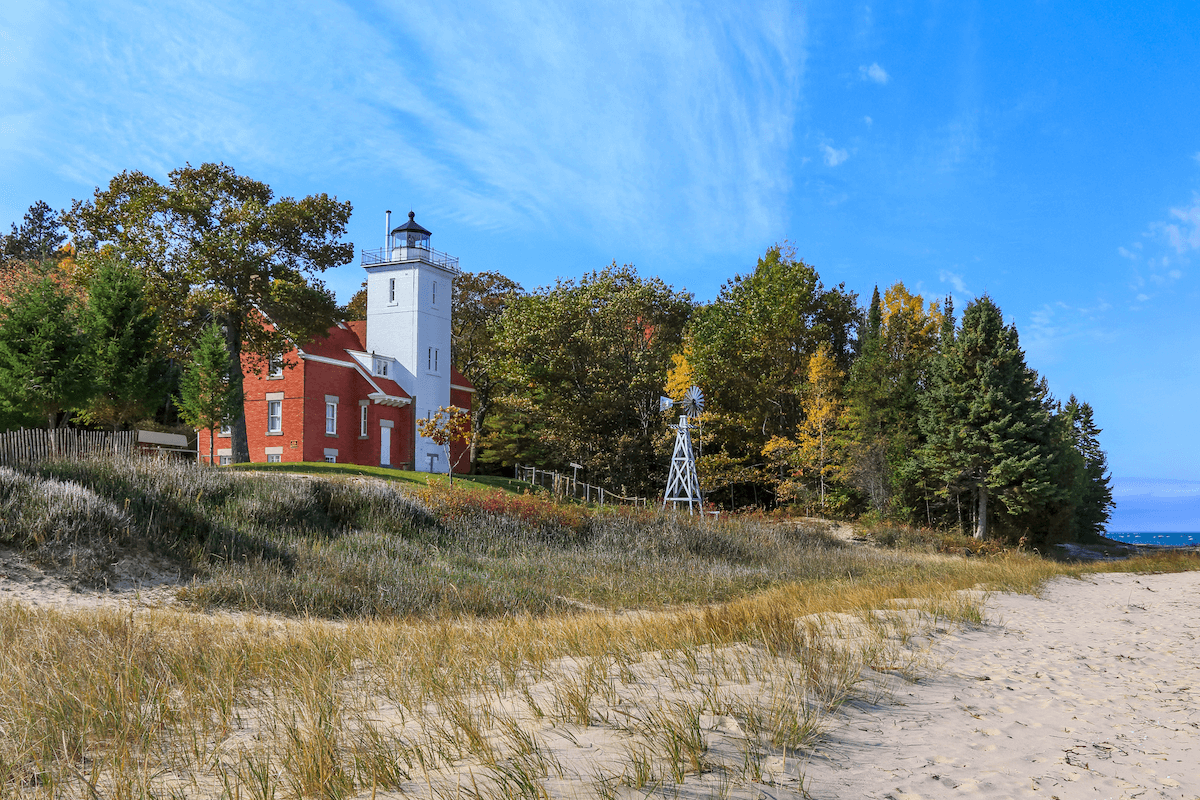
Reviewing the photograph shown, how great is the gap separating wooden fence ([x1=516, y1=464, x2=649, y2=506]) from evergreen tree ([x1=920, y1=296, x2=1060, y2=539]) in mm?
14153

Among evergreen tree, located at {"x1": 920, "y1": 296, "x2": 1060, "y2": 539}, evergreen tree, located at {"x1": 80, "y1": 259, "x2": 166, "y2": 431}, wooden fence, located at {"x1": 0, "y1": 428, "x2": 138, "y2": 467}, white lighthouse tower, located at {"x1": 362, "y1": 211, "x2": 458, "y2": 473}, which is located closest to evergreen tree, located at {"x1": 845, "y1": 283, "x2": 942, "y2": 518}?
evergreen tree, located at {"x1": 920, "y1": 296, "x2": 1060, "y2": 539}

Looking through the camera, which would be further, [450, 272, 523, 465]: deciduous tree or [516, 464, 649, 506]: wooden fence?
[450, 272, 523, 465]: deciduous tree

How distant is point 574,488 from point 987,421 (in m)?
19.1

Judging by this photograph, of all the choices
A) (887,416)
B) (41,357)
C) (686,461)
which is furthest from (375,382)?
(887,416)

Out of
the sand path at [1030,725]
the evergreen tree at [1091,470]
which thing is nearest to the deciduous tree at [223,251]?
the sand path at [1030,725]

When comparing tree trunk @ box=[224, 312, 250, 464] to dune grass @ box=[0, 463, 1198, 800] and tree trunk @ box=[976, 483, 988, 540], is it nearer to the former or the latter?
dune grass @ box=[0, 463, 1198, 800]

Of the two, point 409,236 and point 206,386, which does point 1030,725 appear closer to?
point 206,386

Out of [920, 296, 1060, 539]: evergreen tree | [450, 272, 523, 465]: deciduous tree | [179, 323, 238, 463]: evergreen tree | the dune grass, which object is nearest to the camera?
the dune grass

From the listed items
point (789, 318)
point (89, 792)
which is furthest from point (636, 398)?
point (89, 792)

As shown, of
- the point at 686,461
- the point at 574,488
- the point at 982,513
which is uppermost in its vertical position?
the point at 686,461

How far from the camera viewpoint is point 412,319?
43344 millimetres

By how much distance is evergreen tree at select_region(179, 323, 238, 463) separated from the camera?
2995 centimetres

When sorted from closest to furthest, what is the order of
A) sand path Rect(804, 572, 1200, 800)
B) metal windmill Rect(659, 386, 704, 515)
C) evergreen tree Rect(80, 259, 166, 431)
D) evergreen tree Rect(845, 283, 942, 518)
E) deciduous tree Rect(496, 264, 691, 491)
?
sand path Rect(804, 572, 1200, 800) → evergreen tree Rect(80, 259, 166, 431) → metal windmill Rect(659, 386, 704, 515) → evergreen tree Rect(845, 283, 942, 518) → deciduous tree Rect(496, 264, 691, 491)

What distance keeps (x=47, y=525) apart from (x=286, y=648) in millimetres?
8106
